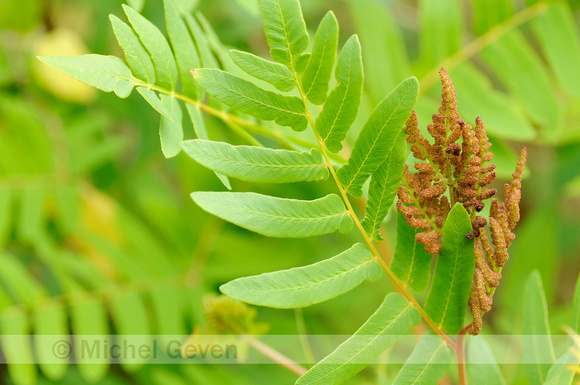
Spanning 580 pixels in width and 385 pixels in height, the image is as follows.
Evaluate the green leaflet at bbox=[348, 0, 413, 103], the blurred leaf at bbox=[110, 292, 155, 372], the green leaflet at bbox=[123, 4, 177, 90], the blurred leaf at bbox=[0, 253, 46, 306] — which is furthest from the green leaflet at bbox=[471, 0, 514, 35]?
the blurred leaf at bbox=[0, 253, 46, 306]

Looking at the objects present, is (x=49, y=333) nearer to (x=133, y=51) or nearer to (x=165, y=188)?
(x=165, y=188)

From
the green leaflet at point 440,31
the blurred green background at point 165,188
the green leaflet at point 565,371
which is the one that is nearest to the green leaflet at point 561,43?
the blurred green background at point 165,188

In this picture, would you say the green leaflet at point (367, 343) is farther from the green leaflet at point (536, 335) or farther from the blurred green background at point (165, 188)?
the blurred green background at point (165, 188)

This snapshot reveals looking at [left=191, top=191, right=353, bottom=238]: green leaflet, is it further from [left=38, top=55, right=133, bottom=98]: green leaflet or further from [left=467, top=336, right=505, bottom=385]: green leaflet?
[left=467, top=336, right=505, bottom=385]: green leaflet

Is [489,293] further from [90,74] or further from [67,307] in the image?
[67,307]

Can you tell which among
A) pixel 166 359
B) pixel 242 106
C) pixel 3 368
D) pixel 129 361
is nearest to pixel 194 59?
pixel 242 106
